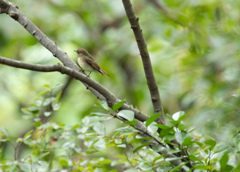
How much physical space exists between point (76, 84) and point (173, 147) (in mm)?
2956

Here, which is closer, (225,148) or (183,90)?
(225,148)

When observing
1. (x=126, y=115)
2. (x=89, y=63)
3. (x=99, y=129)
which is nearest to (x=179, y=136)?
(x=126, y=115)

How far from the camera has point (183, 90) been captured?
3.09 m

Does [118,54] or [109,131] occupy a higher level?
[118,54]

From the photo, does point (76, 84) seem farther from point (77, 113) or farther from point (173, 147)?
point (173, 147)

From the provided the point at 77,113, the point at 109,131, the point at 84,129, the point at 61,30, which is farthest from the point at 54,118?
the point at 84,129

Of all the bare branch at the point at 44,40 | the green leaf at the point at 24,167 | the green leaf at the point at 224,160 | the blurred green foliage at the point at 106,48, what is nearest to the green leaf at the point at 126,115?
the green leaf at the point at 224,160

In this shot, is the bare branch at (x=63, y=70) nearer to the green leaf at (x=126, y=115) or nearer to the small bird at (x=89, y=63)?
the green leaf at (x=126, y=115)

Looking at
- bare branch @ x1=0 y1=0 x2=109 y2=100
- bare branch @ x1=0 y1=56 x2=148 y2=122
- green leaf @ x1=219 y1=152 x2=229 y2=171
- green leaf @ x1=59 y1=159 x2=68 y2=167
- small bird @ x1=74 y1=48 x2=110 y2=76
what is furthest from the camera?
small bird @ x1=74 y1=48 x2=110 y2=76

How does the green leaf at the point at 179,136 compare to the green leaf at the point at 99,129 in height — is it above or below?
below

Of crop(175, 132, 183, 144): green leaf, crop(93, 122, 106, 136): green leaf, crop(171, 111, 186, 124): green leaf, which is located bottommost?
crop(175, 132, 183, 144): green leaf

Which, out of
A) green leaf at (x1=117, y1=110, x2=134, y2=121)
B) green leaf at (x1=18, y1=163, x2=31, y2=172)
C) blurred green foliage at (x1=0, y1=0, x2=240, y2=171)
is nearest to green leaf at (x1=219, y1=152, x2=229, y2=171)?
green leaf at (x1=117, y1=110, x2=134, y2=121)

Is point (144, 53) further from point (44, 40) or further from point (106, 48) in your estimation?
point (106, 48)

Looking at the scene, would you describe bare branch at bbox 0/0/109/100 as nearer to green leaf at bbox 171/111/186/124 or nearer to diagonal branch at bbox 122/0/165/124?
diagonal branch at bbox 122/0/165/124
